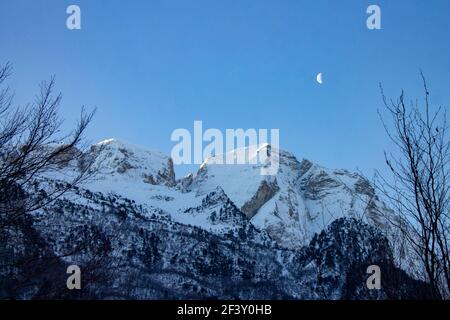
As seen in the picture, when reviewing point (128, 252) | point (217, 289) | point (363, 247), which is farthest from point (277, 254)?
point (363, 247)

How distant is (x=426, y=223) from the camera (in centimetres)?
623

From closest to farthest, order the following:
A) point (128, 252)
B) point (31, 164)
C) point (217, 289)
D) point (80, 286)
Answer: point (31, 164)
point (80, 286)
point (217, 289)
point (128, 252)

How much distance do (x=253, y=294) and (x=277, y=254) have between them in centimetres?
5421

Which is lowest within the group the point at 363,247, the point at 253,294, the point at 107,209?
the point at 253,294

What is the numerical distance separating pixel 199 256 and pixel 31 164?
15645 centimetres

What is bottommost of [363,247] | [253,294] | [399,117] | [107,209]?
[253,294]
